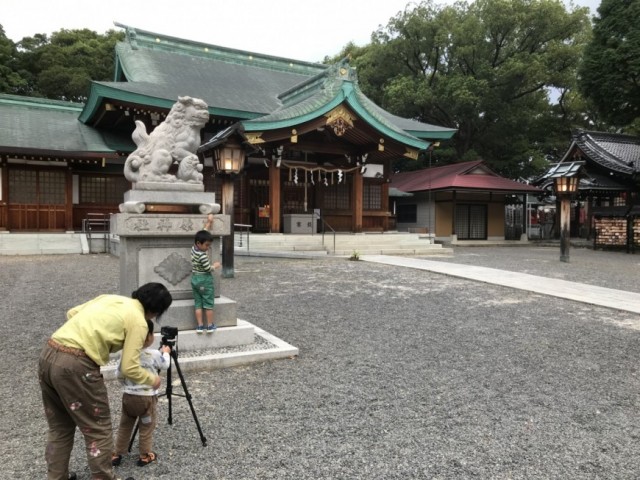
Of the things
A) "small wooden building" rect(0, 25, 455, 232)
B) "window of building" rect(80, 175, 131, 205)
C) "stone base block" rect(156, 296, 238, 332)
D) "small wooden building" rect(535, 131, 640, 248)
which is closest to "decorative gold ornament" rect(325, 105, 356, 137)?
"small wooden building" rect(0, 25, 455, 232)

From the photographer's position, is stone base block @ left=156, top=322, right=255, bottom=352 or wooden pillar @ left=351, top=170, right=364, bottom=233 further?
wooden pillar @ left=351, top=170, right=364, bottom=233

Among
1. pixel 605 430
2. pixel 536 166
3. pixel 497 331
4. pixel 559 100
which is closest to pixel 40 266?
pixel 497 331

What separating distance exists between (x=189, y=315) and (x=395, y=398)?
236 centimetres

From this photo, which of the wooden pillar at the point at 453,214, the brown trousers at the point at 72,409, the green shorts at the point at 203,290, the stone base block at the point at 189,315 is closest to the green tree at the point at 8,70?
the wooden pillar at the point at 453,214

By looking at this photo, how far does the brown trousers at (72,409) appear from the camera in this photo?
225 centimetres

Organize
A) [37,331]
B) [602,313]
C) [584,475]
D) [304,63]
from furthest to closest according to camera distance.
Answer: [304,63] < [602,313] < [37,331] < [584,475]

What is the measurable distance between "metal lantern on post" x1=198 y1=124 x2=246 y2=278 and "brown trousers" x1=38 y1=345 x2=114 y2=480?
23.6ft

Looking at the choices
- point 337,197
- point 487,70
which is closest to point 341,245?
point 337,197

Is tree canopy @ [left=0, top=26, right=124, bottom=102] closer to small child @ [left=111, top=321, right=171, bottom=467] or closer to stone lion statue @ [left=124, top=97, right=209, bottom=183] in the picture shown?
stone lion statue @ [left=124, top=97, right=209, bottom=183]

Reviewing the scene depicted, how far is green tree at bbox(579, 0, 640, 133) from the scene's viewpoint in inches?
683

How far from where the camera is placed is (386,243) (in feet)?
57.7

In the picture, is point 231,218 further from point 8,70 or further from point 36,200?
point 8,70

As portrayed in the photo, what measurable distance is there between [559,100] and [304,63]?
17.1 metres

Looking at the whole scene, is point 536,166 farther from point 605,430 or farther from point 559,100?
point 605,430
